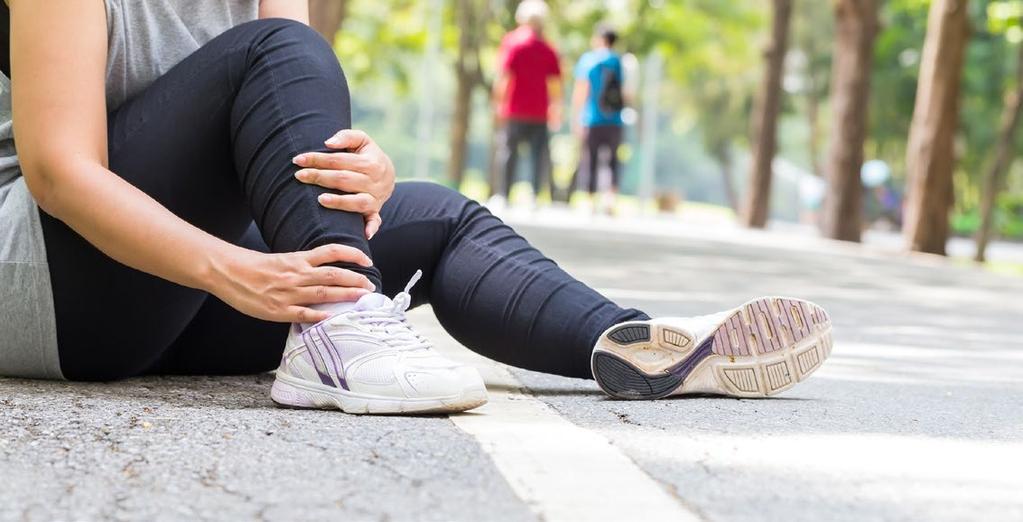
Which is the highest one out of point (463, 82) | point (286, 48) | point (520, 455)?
point (286, 48)

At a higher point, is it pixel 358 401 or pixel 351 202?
pixel 351 202

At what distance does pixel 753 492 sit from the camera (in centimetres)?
249

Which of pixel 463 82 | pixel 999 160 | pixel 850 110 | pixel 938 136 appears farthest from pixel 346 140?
pixel 463 82

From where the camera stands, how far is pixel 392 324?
3109 millimetres

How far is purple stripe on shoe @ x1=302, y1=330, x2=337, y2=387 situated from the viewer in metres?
3.09

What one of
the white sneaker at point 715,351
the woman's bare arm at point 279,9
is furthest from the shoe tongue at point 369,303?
the woman's bare arm at point 279,9

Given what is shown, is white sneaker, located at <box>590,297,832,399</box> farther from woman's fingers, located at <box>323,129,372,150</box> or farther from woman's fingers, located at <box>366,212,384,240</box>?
woman's fingers, located at <box>323,129,372,150</box>

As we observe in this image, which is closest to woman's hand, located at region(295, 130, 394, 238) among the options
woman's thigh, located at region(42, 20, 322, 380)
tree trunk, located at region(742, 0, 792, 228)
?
woman's thigh, located at region(42, 20, 322, 380)

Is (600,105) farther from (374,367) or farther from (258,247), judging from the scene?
(374,367)

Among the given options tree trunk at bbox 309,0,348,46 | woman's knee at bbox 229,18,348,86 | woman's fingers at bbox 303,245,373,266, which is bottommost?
woman's fingers at bbox 303,245,373,266

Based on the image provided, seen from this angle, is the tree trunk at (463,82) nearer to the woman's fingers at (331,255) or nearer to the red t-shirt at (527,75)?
the red t-shirt at (527,75)

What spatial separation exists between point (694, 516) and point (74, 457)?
104 cm

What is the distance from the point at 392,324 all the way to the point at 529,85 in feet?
41.5

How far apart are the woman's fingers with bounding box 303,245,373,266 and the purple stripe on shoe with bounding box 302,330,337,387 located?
0.56 feet
